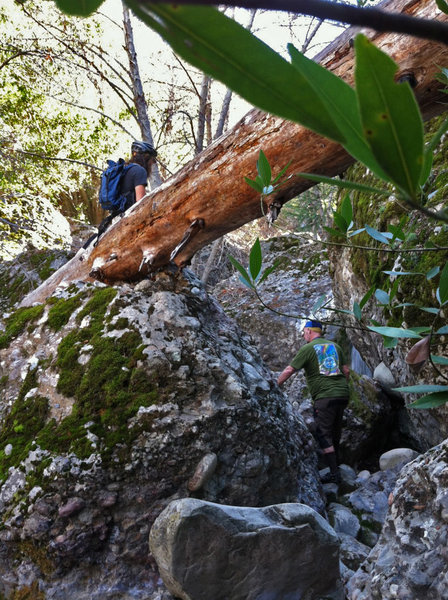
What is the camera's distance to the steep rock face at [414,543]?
1.75 meters

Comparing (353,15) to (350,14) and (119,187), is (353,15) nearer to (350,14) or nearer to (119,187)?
(350,14)

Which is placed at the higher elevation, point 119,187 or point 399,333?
point 119,187

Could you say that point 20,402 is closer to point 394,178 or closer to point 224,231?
point 224,231

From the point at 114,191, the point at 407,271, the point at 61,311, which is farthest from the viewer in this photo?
the point at 114,191

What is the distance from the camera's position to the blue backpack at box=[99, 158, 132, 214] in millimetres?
4773

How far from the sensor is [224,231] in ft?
12.8

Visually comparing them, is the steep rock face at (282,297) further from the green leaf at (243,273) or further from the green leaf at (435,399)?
the green leaf at (435,399)

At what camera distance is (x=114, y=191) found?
4.77 m

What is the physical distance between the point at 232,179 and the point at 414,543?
2612 millimetres

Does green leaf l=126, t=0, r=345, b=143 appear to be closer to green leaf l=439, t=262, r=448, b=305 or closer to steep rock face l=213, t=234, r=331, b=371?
green leaf l=439, t=262, r=448, b=305

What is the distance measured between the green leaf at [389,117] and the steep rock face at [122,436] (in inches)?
112

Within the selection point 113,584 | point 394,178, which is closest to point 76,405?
point 113,584

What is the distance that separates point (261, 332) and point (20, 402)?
18.1ft

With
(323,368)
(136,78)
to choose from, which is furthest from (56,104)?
(323,368)
